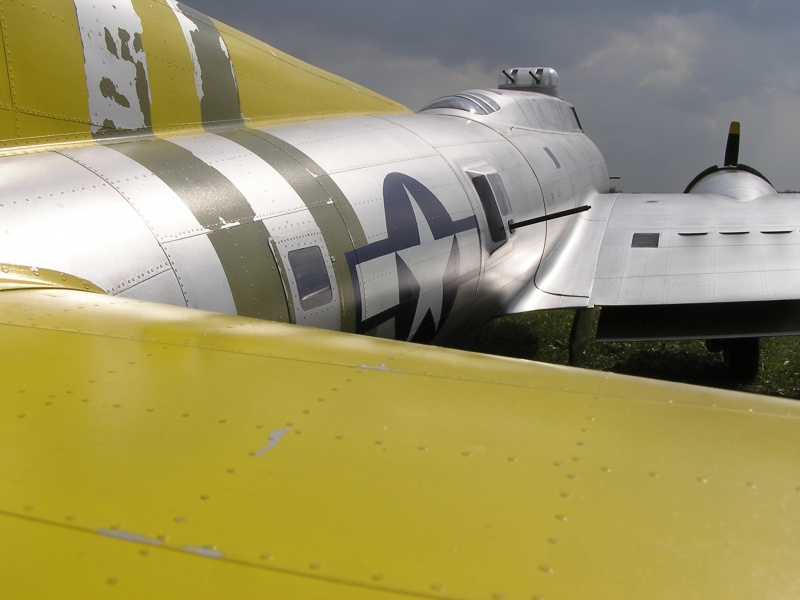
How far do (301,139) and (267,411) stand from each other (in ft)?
12.3

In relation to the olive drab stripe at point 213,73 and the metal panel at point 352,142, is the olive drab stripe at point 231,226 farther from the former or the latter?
the metal panel at point 352,142

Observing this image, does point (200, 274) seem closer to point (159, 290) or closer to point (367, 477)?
point (159, 290)

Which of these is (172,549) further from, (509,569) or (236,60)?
(236,60)

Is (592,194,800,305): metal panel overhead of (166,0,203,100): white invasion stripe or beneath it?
beneath

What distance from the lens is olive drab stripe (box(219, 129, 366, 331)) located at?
4.43 m

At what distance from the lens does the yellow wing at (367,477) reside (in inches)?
44.3

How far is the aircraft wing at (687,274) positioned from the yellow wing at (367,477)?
5679 mm

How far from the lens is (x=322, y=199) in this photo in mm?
4578

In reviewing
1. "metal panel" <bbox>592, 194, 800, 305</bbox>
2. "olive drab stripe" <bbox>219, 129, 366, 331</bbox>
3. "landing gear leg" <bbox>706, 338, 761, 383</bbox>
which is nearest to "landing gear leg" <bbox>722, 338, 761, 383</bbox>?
"landing gear leg" <bbox>706, 338, 761, 383</bbox>

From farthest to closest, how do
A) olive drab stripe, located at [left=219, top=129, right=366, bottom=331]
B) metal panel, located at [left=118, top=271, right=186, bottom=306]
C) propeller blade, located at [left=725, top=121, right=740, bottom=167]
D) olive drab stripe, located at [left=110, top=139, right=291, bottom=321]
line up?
propeller blade, located at [left=725, top=121, right=740, bottom=167], olive drab stripe, located at [left=219, top=129, right=366, bottom=331], olive drab stripe, located at [left=110, top=139, right=291, bottom=321], metal panel, located at [left=118, top=271, right=186, bottom=306]

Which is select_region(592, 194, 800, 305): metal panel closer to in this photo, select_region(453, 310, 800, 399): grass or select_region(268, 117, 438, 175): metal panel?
select_region(453, 310, 800, 399): grass

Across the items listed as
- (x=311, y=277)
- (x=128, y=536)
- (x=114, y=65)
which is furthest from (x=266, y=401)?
(x=114, y=65)

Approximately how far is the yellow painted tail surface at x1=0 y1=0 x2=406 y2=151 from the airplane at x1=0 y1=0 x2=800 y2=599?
0.02 metres

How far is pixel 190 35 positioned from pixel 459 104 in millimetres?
4197
